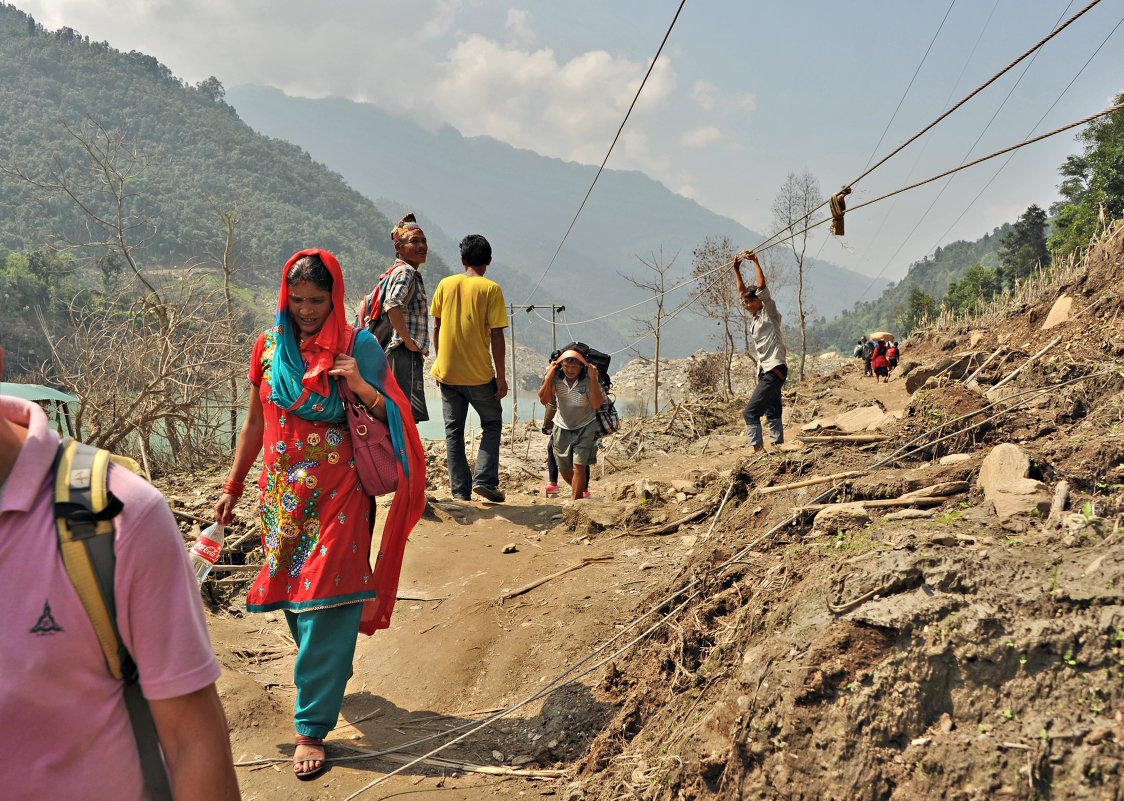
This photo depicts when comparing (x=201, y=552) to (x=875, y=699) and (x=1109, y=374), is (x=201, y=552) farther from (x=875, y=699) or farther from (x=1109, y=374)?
(x=1109, y=374)

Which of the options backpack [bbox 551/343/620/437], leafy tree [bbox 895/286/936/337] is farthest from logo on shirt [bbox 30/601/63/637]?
leafy tree [bbox 895/286/936/337]

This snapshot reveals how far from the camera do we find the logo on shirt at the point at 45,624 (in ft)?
3.12

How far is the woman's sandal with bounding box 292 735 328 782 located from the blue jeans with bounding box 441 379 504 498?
3173 millimetres

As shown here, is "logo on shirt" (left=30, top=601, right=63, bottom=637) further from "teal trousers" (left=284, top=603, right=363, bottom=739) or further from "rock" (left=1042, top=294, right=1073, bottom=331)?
"rock" (left=1042, top=294, right=1073, bottom=331)

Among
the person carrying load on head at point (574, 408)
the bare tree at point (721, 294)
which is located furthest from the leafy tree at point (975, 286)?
the person carrying load on head at point (574, 408)

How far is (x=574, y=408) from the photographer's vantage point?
589 centimetres

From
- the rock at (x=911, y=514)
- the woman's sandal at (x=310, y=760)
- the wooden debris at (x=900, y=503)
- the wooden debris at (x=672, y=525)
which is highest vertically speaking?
the wooden debris at (x=900, y=503)

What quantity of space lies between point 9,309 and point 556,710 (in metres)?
50.1

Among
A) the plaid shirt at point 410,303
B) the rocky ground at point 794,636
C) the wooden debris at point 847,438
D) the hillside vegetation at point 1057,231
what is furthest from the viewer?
the hillside vegetation at point 1057,231

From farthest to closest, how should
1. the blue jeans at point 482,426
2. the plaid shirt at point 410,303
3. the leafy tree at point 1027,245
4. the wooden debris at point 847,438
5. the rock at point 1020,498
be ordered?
the leafy tree at point 1027,245 < the blue jeans at point 482,426 < the plaid shirt at point 410,303 < the wooden debris at point 847,438 < the rock at point 1020,498

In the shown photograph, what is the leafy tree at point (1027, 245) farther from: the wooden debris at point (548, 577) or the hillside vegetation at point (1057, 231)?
the wooden debris at point (548, 577)

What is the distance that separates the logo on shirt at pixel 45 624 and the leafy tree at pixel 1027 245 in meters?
53.9

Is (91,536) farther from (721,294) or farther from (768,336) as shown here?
(721,294)

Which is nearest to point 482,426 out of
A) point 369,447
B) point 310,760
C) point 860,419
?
point 369,447
